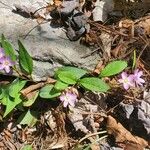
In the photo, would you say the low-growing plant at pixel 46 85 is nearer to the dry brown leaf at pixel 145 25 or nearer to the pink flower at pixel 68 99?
the pink flower at pixel 68 99

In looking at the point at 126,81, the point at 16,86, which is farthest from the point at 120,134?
the point at 16,86

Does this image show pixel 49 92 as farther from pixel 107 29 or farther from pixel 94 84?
pixel 107 29

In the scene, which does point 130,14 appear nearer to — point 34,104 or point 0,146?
point 34,104

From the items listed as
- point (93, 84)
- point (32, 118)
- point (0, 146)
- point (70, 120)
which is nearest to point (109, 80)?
point (93, 84)

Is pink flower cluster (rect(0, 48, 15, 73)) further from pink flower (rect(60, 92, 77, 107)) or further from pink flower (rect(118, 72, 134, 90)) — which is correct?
pink flower (rect(118, 72, 134, 90))

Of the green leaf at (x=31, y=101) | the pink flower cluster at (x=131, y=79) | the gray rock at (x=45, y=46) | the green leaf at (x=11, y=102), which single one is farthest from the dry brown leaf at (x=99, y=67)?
the green leaf at (x=11, y=102)

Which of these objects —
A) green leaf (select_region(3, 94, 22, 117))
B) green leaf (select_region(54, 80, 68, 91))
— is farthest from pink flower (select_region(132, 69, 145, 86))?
green leaf (select_region(3, 94, 22, 117))
